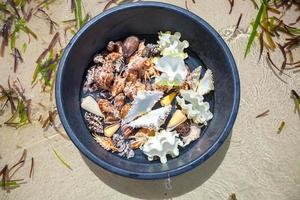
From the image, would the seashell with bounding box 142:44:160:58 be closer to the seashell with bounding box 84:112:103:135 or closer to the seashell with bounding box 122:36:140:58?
the seashell with bounding box 122:36:140:58

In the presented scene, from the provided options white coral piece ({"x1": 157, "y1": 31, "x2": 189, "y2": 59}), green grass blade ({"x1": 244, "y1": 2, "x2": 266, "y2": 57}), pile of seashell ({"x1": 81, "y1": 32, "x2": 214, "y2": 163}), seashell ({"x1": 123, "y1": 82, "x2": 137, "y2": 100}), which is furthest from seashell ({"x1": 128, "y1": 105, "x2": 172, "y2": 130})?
green grass blade ({"x1": 244, "y1": 2, "x2": 266, "y2": 57})

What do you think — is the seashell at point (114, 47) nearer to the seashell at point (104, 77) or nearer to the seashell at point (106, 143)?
the seashell at point (104, 77)

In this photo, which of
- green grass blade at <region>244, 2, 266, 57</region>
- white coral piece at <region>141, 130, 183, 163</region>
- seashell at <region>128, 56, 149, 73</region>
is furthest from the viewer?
green grass blade at <region>244, 2, 266, 57</region>

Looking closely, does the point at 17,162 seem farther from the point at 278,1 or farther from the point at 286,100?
the point at 278,1

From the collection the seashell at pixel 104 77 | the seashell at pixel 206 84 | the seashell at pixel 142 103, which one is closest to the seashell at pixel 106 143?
the seashell at pixel 142 103

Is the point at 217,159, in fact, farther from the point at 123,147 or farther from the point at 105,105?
the point at 105,105

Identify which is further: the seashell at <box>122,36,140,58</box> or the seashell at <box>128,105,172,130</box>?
the seashell at <box>122,36,140,58</box>

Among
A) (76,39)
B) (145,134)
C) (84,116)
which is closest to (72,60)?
(76,39)
